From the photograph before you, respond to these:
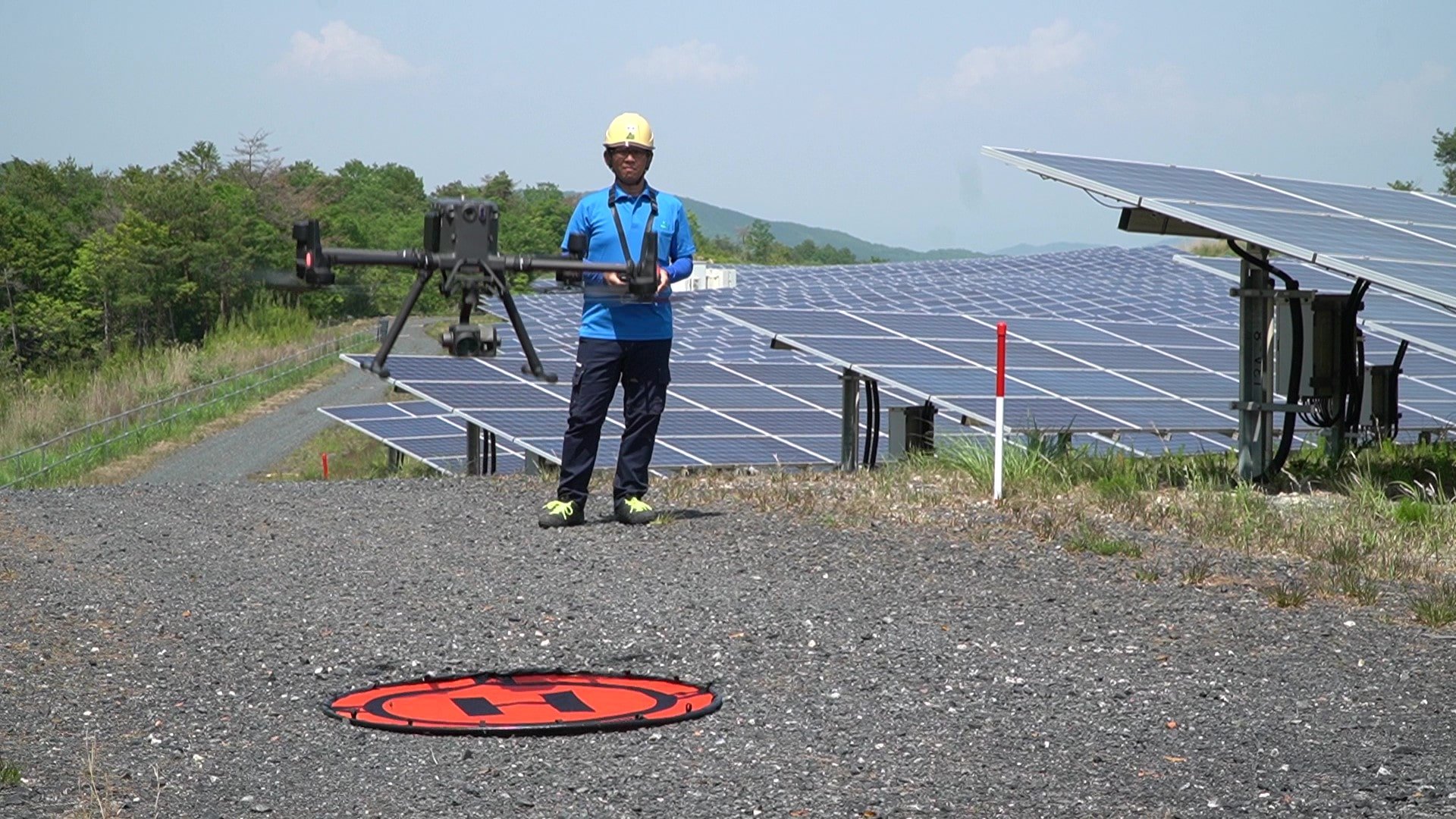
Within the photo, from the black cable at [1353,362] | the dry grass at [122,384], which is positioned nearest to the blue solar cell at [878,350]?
the black cable at [1353,362]

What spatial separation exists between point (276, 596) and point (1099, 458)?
5.92 m

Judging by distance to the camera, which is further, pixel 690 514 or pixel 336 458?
pixel 336 458

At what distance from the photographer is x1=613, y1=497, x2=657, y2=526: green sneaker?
836 centimetres

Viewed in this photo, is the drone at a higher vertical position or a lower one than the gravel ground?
higher

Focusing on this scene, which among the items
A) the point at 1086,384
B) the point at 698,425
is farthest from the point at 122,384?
the point at 1086,384

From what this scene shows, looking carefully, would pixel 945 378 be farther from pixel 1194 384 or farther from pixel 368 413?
pixel 368 413

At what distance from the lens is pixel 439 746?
183 inches

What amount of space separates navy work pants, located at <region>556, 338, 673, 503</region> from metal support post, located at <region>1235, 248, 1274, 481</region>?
13.1 ft

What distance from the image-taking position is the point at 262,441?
4275 cm

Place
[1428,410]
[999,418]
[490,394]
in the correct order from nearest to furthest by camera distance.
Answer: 1. [999,418]
2. [490,394]
3. [1428,410]

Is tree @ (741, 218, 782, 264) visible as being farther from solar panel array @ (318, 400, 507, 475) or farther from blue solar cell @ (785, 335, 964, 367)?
blue solar cell @ (785, 335, 964, 367)

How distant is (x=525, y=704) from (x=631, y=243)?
300cm

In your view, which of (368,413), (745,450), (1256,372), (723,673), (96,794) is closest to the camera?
(96,794)

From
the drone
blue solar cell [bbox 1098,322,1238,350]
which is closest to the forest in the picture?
the drone
